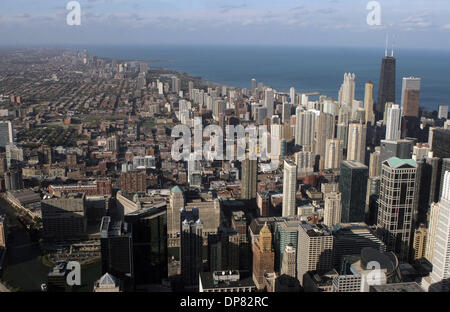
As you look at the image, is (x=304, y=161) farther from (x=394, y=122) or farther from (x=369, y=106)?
(x=369, y=106)

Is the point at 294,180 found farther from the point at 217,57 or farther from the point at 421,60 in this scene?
the point at 217,57

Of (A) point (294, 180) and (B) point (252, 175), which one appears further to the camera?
(B) point (252, 175)

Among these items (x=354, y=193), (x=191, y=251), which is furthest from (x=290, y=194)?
(x=191, y=251)

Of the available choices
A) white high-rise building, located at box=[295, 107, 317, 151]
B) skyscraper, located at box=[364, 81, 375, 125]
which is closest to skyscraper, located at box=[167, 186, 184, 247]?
white high-rise building, located at box=[295, 107, 317, 151]

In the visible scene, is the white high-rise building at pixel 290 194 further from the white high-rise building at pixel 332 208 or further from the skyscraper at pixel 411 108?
the skyscraper at pixel 411 108

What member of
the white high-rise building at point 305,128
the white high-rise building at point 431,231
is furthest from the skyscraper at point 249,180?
the white high-rise building at point 305,128

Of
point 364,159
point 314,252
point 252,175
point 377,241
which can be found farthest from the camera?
point 364,159
